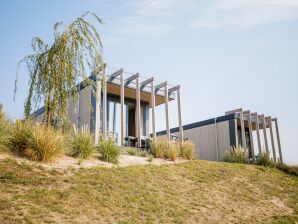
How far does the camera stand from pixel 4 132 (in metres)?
7.01

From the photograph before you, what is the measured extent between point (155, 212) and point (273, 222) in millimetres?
2796

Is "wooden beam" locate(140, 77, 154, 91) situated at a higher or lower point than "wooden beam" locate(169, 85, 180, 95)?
higher

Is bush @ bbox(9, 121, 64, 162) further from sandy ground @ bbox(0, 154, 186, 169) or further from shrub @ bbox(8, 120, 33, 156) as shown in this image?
sandy ground @ bbox(0, 154, 186, 169)

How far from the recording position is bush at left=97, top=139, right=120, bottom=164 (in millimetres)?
8377

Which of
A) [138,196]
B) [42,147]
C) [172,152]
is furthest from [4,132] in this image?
[172,152]

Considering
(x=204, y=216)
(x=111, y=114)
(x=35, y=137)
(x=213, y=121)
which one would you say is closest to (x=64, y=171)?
(x=35, y=137)

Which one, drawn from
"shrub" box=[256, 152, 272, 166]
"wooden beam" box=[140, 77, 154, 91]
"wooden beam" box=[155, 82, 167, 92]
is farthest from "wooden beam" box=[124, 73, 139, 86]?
"shrub" box=[256, 152, 272, 166]

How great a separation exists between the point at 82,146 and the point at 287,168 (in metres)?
8.87

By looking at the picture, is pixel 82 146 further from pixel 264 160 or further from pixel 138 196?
pixel 264 160

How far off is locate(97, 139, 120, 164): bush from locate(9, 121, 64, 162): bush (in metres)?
1.52

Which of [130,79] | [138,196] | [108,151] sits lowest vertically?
[138,196]

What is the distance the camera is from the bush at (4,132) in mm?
6742

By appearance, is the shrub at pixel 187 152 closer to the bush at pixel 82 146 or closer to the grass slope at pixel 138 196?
the grass slope at pixel 138 196

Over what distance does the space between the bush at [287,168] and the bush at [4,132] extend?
34.5 ft
